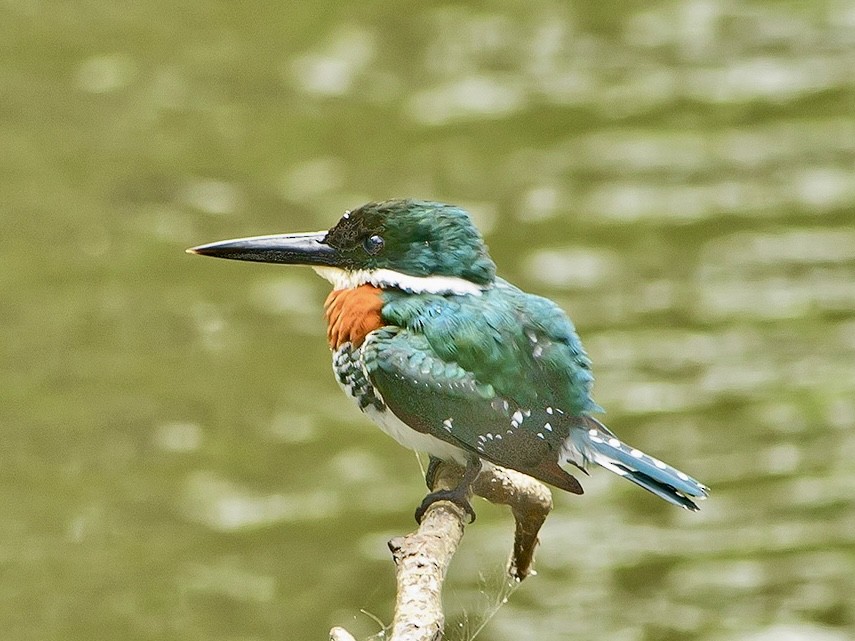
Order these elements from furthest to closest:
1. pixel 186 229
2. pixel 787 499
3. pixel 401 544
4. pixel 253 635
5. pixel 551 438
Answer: pixel 186 229
pixel 787 499
pixel 253 635
pixel 551 438
pixel 401 544

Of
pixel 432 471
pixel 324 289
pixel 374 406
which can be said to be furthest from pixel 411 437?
pixel 324 289

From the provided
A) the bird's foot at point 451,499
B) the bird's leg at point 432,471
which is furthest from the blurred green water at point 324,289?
the bird's foot at point 451,499

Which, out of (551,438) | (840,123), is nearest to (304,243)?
(551,438)

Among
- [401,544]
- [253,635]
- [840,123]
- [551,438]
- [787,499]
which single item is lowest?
[401,544]

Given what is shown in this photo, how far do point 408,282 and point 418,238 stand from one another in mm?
79

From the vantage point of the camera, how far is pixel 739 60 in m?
8.93

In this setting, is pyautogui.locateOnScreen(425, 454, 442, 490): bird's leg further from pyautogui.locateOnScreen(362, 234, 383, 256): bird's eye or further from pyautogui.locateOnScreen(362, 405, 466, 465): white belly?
pyautogui.locateOnScreen(362, 234, 383, 256): bird's eye

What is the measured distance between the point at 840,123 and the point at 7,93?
3.93 meters

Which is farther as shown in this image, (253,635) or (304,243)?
(253,635)

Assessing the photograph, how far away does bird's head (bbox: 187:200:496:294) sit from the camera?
3.08m

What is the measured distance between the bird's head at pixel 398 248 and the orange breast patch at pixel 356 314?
3 centimetres

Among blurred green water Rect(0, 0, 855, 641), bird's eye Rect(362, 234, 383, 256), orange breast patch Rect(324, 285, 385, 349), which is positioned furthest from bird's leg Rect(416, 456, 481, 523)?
blurred green water Rect(0, 0, 855, 641)

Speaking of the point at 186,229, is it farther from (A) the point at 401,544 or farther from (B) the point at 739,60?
(A) the point at 401,544

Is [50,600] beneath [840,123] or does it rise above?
beneath
